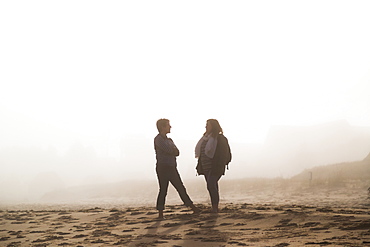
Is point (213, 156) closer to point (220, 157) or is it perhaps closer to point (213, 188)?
point (220, 157)

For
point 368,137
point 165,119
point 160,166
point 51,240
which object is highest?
point 368,137

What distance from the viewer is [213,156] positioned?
432 inches

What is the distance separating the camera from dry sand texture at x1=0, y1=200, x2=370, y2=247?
737 cm

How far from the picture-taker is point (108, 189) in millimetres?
42750

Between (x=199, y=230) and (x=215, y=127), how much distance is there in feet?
10.1

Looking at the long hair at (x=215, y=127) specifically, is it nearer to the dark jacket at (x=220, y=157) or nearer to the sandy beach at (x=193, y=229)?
the dark jacket at (x=220, y=157)

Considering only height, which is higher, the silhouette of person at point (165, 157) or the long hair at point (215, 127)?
the long hair at point (215, 127)

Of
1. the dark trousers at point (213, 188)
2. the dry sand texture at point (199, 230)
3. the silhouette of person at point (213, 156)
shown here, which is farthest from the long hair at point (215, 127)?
the dry sand texture at point (199, 230)

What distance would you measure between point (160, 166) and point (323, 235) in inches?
181

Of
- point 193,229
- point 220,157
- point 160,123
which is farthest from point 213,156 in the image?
point 193,229

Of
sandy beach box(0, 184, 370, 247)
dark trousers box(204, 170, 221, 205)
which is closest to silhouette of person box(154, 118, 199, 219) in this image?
dark trousers box(204, 170, 221, 205)

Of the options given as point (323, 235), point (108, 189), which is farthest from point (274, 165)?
point (323, 235)

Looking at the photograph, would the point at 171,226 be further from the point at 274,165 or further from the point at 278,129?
the point at 278,129

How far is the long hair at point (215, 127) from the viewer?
36.4ft
